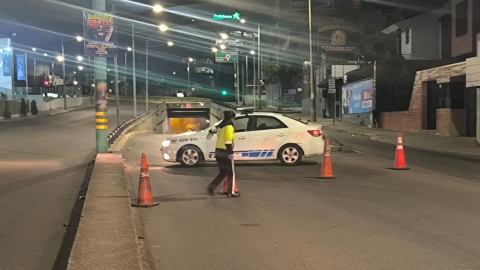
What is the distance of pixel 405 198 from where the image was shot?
9656 millimetres

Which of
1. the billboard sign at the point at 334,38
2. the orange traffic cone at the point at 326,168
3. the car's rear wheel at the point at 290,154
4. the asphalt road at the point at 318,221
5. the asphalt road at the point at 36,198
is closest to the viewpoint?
the asphalt road at the point at 318,221

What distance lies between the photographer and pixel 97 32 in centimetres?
1605

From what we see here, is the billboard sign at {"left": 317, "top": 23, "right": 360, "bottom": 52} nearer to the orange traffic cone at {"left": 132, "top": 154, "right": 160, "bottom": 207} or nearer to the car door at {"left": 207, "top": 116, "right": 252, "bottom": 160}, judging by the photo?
the car door at {"left": 207, "top": 116, "right": 252, "bottom": 160}

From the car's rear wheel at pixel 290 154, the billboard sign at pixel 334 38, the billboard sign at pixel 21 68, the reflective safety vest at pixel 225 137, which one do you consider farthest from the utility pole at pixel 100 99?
the billboard sign at pixel 21 68

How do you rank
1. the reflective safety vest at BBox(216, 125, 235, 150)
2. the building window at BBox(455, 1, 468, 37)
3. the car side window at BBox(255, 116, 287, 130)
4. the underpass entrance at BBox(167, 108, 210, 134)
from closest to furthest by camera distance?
1. the reflective safety vest at BBox(216, 125, 235, 150)
2. the car side window at BBox(255, 116, 287, 130)
3. the building window at BBox(455, 1, 468, 37)
4. the underpass entrance at BBox(167, 108, 210, 134)

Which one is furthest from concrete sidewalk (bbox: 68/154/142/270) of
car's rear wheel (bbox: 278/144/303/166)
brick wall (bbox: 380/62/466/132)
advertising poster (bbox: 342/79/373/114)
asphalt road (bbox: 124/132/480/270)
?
advertising poster (bbox: 342/79/373/114)

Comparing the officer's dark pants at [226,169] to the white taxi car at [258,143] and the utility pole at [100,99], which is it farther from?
the utility pole at [100,99]

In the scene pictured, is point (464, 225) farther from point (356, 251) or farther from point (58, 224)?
point (58, 224)

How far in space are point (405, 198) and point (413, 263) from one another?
13.6 feet

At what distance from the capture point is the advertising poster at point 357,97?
35.4m

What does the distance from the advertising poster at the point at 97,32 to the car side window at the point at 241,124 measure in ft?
14.7

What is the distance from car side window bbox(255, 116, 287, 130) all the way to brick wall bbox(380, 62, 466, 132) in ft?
41.8

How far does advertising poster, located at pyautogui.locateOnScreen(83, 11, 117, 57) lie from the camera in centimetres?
1598

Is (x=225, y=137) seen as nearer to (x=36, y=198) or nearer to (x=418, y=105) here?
(x=36, y=198)
